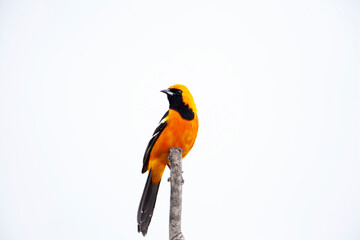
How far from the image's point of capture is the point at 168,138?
7.35 metres

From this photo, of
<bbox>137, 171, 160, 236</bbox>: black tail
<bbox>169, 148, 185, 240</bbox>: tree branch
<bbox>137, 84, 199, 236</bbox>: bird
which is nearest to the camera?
<bbox>169, 148, 185, 240</bbox>: tree branch

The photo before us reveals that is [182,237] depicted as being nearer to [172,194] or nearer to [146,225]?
[172,194]

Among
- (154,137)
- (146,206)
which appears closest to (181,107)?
(154,137)

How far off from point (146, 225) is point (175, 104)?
232 cm

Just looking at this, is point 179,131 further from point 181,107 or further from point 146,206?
point 146,206

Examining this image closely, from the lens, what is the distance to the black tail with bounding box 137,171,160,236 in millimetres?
7135

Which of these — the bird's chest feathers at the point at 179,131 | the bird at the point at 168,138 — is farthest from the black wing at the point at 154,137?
the bird's chest feathers at the point at 179,131

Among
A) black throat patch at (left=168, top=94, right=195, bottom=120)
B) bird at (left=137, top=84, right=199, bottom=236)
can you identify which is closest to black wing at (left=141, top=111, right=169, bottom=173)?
bird at (left=137, top=84, right=199, bottom=236)

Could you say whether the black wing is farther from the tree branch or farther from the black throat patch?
the tree branch

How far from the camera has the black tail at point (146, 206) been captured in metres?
7.14

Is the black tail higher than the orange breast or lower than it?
lower

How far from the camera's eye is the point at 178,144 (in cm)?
740

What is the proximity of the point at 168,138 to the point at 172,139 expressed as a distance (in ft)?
0.26

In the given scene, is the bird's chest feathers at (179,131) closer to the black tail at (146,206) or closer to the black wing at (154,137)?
the black wing at (154,137)
